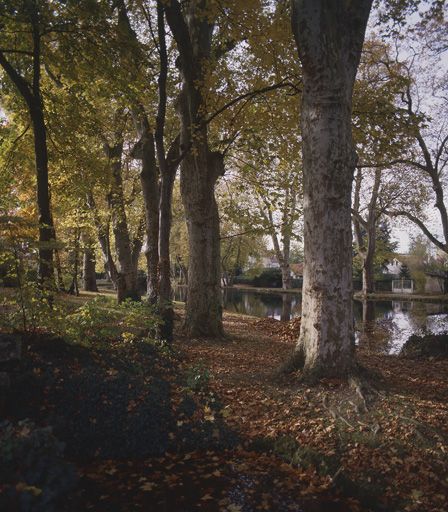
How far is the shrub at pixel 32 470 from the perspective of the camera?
3182 millimetres

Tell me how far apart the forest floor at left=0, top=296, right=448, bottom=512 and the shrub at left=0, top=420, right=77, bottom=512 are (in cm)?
30

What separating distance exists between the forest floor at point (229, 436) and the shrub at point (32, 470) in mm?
298

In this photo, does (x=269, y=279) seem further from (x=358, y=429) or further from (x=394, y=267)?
(x=358, y=429)

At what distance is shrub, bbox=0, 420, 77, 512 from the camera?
3.18 metres

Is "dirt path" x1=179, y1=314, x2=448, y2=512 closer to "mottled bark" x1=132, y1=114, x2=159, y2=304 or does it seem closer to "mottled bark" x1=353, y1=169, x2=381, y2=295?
"mottled bark" x1=132, y1=114, x2=159, y2=304

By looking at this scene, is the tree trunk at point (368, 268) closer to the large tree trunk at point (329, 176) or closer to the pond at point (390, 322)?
the pond at point (390, 322)

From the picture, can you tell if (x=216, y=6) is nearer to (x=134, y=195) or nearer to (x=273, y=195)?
(x=273, y=195)

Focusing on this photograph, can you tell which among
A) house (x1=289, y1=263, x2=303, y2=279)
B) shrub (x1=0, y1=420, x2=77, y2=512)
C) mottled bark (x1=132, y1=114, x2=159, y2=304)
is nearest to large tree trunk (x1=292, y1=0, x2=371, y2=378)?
shrub (x1=0, y1=420, x2=77, y2=512)

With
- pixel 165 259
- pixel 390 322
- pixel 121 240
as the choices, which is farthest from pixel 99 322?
pixel 390 322

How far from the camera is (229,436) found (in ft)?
18.7

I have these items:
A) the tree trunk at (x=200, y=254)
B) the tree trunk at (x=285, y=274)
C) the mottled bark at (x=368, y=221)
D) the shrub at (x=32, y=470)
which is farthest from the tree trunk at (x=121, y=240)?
the tree trunk at (x=285, y=274)

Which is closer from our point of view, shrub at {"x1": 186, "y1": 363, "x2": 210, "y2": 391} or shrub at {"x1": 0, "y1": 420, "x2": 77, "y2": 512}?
shrub at {"x1": 0, "y1": 420, "x2": 77, "y2": 512}

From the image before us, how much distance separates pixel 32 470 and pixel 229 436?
2750 mm

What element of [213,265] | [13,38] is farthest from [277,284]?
[13,38]
